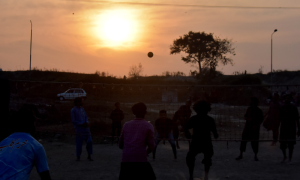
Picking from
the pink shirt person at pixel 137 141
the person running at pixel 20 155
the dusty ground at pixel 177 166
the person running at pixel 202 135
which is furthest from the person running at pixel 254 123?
the person running at pixel 20 155

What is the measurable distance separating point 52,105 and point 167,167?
6.10m

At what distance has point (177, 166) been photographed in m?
8.66

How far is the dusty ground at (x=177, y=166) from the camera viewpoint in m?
7.52

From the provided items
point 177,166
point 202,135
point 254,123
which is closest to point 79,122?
point 177,166

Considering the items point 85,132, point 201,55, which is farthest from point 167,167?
point 201,55

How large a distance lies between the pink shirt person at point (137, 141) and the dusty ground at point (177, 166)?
9.98 feet

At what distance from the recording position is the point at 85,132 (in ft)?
30.4

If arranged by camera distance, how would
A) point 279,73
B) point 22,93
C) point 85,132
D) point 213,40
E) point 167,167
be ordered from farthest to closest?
1. point 279,73
2. point 213,40
3. point 22,93
4. point 85,132
5. point 167,167

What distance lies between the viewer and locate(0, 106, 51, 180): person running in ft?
9.87

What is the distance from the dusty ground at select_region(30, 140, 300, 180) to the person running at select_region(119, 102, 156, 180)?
3023mm

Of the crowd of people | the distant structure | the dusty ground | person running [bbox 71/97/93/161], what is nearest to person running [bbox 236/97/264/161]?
the crowd of people

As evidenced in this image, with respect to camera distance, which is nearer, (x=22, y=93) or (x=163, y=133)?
(x=163, y=133)

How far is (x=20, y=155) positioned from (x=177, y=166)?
614 centimetres

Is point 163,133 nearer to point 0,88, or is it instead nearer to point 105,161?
point 105,161
